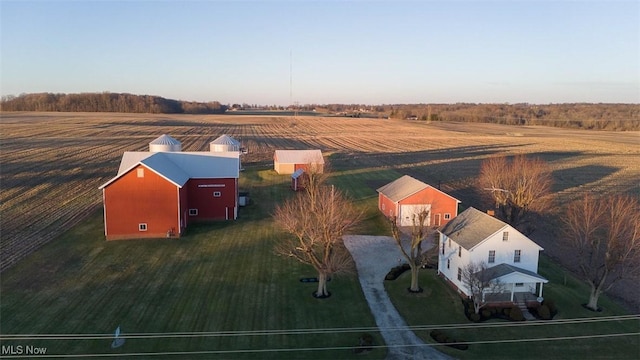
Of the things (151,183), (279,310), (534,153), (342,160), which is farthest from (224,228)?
(534,153)

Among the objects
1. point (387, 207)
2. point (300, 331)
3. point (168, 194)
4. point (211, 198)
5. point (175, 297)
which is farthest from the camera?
point (387, 207)

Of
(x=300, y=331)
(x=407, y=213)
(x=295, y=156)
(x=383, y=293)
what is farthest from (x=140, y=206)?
(x=295, y=156)

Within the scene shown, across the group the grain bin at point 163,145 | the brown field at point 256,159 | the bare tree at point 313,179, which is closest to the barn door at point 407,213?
the bare tree at point 313,179

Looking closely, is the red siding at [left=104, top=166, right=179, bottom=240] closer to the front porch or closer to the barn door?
the barn door

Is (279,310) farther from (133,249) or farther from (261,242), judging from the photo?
(133,249)

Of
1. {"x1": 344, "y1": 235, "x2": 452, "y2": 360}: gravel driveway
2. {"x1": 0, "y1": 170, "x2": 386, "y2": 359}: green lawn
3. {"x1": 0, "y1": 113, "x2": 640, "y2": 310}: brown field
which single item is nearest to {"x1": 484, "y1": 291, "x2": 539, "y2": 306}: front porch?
{"x1": 344, "y1": 235, "x2": 452, "y2": 360}: gravel driveway

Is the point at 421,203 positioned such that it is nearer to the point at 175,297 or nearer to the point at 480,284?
the point at 480,284
